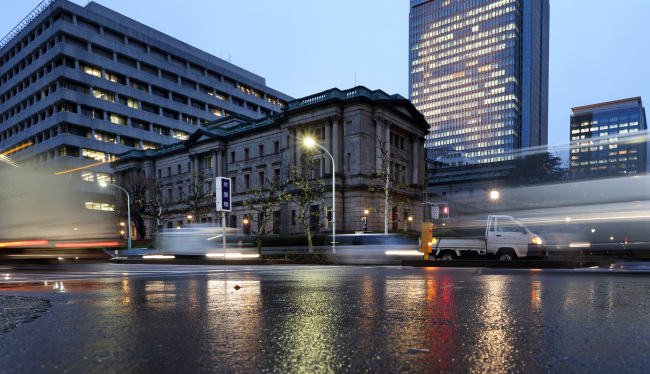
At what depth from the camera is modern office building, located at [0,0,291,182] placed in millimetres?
69125

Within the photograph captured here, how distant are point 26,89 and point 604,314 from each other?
9131 cm

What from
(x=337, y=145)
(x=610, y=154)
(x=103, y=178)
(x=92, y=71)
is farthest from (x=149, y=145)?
(x=610, y=154)

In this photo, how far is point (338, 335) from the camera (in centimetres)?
401

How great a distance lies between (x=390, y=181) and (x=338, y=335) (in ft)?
147

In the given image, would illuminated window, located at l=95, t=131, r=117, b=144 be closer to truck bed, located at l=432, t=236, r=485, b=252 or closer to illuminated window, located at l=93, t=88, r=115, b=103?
illuminated window, located at l=93, t=88, r=115, b=103

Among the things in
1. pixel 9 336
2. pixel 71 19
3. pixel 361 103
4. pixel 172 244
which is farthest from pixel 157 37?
pixel 9 336

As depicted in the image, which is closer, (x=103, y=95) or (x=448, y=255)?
(x=448, y=255)

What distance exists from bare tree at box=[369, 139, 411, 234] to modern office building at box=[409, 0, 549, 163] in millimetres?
97322

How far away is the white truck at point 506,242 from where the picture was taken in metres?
18.9

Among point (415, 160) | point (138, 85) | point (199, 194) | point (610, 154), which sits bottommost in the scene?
point (199, 194)

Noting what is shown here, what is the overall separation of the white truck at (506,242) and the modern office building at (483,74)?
129m

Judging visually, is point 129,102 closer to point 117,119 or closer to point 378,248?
point 117,119

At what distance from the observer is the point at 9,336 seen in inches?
157

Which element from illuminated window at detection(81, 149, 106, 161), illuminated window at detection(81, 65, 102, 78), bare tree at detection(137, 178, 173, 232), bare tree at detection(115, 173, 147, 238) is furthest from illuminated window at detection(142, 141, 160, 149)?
bare tree at detection(115, 173, 147, 238)
